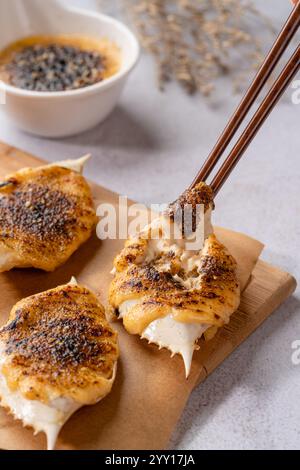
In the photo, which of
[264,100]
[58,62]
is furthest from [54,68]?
[264,100]

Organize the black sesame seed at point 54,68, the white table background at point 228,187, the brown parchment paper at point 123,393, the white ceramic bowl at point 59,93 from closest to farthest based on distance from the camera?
the brown parchment paper at point 123,393, the white table background at point 228,187, the white ceramic bowl at point 59,93, the black sesame seed at point 54,68

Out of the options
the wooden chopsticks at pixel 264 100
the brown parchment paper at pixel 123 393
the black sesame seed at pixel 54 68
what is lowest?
the black sesame seed at pixel 54 68

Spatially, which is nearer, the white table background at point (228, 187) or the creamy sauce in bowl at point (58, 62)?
the white table background at point (228, 187)

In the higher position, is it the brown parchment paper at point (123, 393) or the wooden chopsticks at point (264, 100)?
the wooden chopsticks at point (264, 100)

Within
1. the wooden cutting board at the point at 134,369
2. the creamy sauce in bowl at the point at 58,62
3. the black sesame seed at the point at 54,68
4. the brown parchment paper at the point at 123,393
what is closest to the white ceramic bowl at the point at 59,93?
the creamy sauce in bowl at the point at 58,62

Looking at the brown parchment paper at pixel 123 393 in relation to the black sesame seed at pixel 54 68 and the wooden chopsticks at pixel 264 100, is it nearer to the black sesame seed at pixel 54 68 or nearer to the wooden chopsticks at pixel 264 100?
the wooden chopsticks at pixel 264 100

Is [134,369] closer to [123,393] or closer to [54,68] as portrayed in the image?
[123,393]
